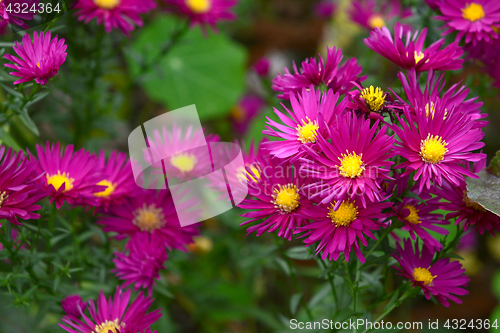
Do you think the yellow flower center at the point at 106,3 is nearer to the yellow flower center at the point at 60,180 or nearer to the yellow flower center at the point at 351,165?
the yellow flower center at the point at 60,180

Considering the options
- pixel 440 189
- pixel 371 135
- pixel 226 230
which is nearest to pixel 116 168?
pixel 371 135

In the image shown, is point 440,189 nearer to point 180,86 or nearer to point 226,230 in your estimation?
point 226,230

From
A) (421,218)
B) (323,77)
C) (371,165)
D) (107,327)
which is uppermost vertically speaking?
(323,77)

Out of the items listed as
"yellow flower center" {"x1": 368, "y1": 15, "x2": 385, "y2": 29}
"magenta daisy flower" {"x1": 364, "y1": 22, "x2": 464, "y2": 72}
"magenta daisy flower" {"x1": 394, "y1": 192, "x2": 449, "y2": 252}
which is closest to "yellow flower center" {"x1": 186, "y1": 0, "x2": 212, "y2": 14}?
"yellow flower center" {"x1": 368, "y1": 15, "x2": 385, "y2": 29}

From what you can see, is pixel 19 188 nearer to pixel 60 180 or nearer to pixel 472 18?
pixel 60 180

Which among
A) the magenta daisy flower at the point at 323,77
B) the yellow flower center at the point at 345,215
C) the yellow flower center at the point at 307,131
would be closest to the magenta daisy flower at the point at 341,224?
the yellow flower center at the point at 345,215

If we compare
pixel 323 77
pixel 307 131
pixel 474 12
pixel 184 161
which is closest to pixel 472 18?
pixel 474 12
